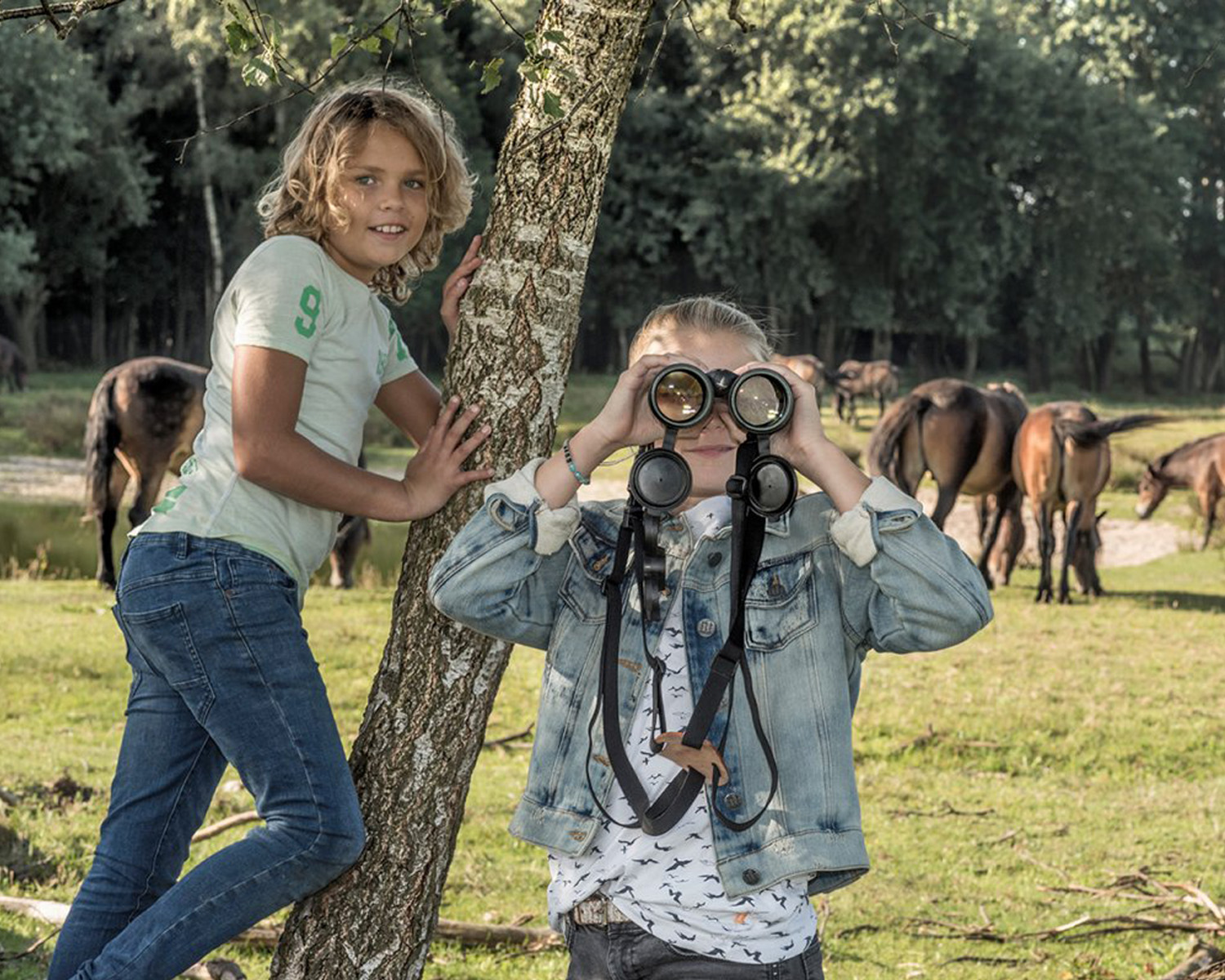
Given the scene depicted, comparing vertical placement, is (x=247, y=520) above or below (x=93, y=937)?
above

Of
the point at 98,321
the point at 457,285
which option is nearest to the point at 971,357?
the point at 98,321

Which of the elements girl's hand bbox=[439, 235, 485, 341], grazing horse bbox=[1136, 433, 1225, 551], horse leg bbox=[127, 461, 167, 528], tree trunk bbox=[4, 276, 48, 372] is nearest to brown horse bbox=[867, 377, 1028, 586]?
grazing horse bbox=[1136, 433, 1225, 551]

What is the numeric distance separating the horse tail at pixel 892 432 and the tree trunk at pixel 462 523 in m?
11.6

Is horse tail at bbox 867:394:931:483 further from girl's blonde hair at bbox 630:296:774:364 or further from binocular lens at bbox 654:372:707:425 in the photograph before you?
binocular lens at bbox 654:372:707:425

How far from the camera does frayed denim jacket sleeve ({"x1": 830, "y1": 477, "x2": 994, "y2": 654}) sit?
231 centimetres

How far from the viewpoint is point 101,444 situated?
12531 mm

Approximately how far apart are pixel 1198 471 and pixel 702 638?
14.6 m

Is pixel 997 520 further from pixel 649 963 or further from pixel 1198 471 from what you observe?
pixel 649 963

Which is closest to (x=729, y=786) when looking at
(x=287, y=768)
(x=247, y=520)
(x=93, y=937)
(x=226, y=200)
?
(x=287, y=768)

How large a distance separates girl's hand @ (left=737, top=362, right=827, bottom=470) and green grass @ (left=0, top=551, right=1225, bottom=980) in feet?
8.55

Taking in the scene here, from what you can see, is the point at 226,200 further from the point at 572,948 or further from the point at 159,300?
the point at 572,948

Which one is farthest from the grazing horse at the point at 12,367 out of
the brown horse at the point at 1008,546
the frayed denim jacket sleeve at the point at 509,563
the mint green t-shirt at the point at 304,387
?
the frayed denim jacket sleeve at the point at 509,563

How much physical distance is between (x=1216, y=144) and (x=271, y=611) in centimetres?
5237

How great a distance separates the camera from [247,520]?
2809mm
